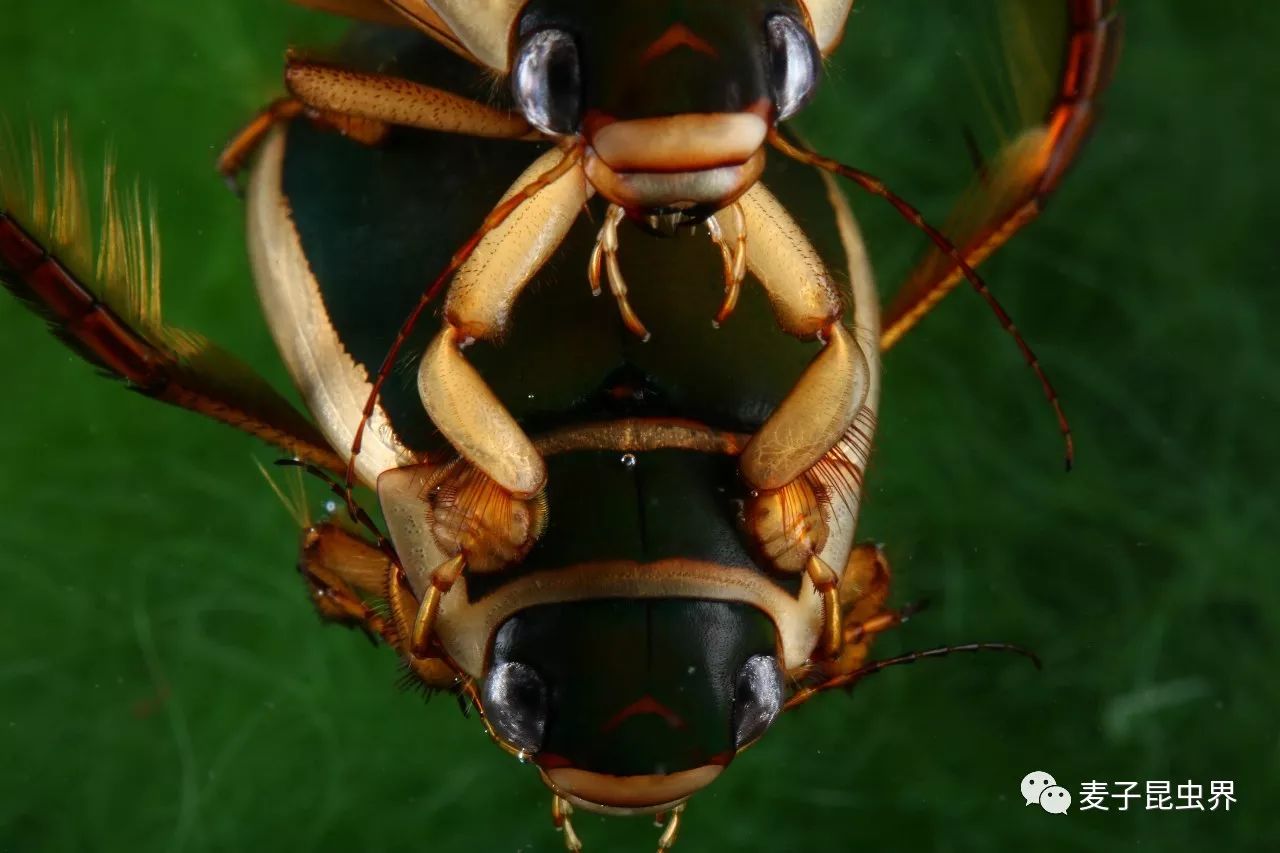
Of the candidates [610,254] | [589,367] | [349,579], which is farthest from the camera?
[349,579]

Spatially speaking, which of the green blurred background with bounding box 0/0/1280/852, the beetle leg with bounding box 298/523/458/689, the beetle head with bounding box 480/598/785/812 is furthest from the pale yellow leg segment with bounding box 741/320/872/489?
the green blurred background with bounding box 0/0/1280/852

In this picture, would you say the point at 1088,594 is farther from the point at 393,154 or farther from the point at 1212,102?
the point at 393,154

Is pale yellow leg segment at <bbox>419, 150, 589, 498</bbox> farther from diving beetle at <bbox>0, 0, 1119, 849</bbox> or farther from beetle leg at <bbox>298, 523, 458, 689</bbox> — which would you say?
beetle leg at <bbox>298, 523, 458, 689</bbox>

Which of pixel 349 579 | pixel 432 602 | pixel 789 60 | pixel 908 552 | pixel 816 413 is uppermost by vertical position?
pixel 789 60

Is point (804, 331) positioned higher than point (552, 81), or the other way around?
point (552, 81)

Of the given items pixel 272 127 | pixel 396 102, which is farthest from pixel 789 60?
pixel 272 127

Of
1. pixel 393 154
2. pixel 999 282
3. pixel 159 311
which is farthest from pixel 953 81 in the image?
pixel 159 311

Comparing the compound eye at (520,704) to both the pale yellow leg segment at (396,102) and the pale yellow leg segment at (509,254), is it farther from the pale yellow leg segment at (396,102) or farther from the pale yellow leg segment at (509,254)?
the pale yellow leg segment at (396,102)

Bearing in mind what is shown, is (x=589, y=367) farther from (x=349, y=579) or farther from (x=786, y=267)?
(x=349, y=579)
